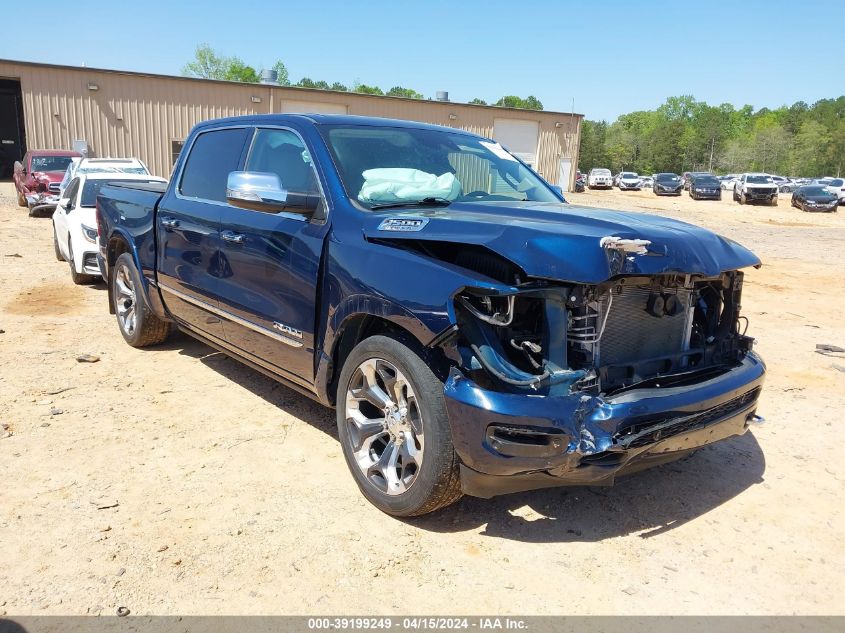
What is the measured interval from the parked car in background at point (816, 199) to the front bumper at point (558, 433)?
36.8 metres

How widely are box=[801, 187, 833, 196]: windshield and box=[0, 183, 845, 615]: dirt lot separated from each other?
34.2m

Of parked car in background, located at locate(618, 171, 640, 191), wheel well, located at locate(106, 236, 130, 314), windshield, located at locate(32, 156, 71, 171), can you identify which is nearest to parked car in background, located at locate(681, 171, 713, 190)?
parked car in background, located at locate(618, 171, 640, 191)

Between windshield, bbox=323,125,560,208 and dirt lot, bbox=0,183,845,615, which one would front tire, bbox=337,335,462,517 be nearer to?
dirt lot, bbox=0,183,845,615

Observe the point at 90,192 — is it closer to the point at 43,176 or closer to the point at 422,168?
the point at 422,168

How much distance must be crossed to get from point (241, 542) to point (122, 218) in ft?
12.6

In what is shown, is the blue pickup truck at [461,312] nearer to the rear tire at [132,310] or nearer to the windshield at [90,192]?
the rear tire at [132,310]

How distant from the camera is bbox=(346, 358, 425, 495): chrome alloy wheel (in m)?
→ 3.19

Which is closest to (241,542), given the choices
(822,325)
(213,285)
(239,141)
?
(213,285)

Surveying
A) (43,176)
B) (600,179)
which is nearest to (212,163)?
(43,176)

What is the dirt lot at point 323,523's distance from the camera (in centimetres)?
280

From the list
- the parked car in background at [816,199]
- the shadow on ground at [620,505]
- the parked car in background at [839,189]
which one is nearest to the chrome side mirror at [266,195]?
the shadow on ground at [620,505]

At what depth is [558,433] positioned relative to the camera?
2.75 metres

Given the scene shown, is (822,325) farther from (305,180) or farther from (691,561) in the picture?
(305,180)

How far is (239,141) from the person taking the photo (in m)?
4.69
